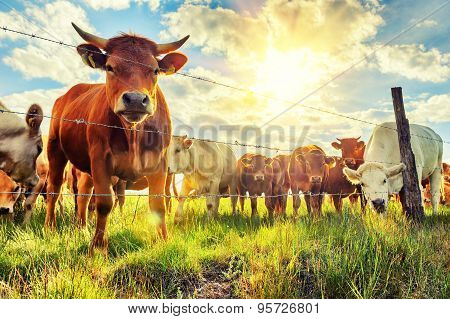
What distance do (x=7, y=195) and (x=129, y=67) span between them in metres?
3.30

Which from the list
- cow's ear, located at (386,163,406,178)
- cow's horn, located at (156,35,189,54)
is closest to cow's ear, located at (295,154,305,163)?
cow's ear, located at (386,163,406,178)

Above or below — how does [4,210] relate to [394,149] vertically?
below

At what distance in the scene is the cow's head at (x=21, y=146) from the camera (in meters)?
6.22

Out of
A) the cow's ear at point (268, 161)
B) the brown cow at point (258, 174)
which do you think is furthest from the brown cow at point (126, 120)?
the cow's ear at point (268, 161)

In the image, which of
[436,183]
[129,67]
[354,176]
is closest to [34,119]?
[129,67]

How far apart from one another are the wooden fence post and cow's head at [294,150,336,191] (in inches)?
155

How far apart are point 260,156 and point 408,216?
17.7ft

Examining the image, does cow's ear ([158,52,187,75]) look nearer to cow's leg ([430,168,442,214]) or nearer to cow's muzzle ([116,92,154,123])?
cow's muzzle ([116,92,154,123])

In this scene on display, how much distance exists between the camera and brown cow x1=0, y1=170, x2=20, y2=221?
6.02 metres

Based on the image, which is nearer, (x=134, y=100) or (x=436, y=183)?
(x=134, y=100)

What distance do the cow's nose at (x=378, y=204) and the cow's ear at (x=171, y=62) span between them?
4.35 meters

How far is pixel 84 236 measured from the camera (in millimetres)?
4742

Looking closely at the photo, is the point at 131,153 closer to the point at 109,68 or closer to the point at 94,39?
the point at 109,68

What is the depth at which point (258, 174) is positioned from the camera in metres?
11.1
